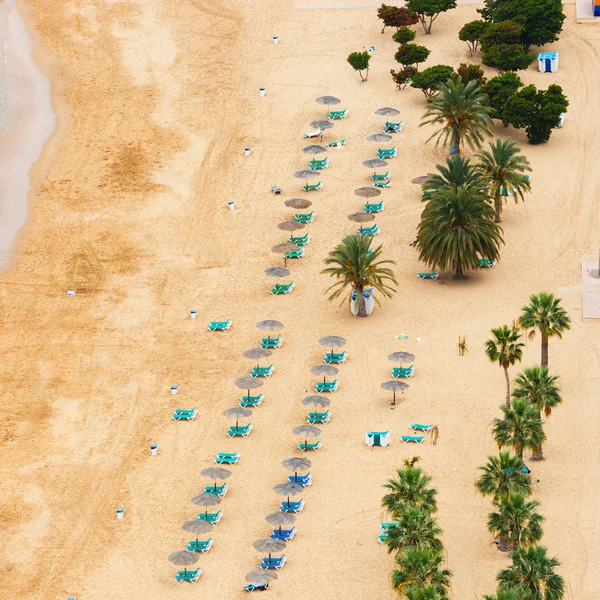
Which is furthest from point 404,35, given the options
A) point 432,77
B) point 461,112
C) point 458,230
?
point 458,230

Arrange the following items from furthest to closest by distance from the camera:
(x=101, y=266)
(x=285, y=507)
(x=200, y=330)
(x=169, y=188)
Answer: (x=169, y=188)
(x=101, y=266)
(x=200, y=330)
(x=285, y=507)

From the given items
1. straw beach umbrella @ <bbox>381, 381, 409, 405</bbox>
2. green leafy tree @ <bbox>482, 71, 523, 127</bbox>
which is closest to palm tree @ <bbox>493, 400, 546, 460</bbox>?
straw beach umbrella @ <bbox>381, 381, 409, 405</bbox>

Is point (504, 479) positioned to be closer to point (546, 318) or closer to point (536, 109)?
point (546, 318)

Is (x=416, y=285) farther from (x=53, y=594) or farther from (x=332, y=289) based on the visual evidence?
(x=53, y=594)

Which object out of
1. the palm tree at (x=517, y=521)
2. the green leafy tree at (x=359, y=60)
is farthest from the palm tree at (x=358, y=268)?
the green leafy tree at (x=359, y=60)

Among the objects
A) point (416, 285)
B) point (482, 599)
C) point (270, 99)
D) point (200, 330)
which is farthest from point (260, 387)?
point (270, 99)

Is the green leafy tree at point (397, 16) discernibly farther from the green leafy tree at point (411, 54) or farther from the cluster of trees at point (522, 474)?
the cluster of trees at point (522, 474)
